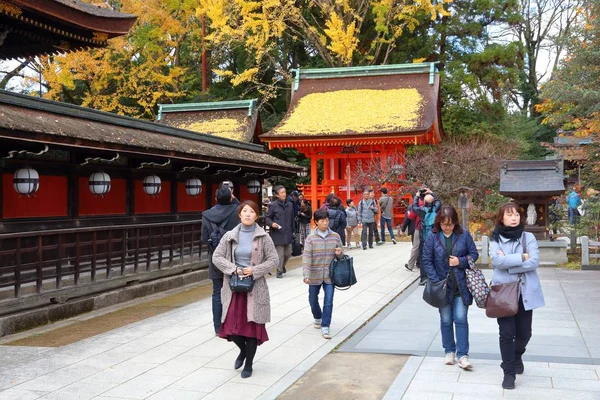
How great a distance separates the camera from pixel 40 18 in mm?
10281

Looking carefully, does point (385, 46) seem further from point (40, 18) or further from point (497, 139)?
point (40, 18)

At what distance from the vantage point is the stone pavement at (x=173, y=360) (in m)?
5.54

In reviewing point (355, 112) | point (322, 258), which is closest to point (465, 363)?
point (322, 258)

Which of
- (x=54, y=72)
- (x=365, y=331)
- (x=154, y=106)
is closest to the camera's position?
(x=365, y=331)

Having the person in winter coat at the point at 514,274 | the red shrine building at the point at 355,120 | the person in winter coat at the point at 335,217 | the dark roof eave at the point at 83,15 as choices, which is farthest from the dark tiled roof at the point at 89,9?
the red shrine building at the point at 355,120

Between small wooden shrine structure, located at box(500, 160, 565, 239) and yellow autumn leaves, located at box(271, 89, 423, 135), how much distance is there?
10.3 m

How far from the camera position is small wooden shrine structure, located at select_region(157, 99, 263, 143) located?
2714 cm

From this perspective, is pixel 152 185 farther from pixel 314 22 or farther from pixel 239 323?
pixel 314 22

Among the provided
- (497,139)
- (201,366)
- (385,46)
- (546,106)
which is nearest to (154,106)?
(385,46)

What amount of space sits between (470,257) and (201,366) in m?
2.95

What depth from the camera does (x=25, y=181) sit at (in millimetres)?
9500

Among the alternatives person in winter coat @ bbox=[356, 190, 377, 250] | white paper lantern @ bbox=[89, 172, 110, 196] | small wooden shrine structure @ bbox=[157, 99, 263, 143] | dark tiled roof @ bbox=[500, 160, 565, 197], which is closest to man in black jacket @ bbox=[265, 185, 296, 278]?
white paper lantern @ bbox=[89, 172, 110, 196]

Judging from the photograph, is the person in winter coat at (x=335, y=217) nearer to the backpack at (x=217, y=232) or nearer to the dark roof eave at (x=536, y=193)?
the dark roof eave at (x=536, y=193)

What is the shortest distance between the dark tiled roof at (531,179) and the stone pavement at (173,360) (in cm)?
676
